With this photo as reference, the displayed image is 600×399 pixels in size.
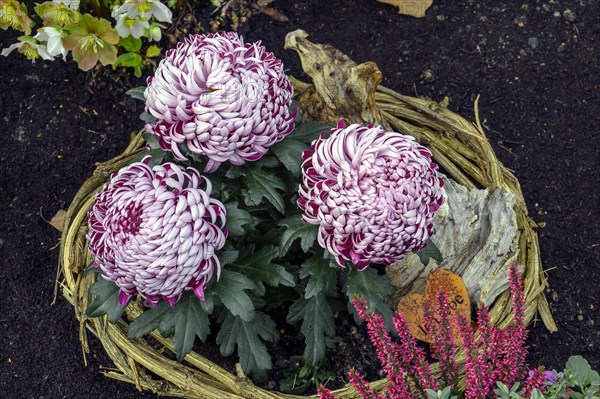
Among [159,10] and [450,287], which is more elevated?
[159,10]

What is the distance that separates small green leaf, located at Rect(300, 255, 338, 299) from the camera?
1.97 m

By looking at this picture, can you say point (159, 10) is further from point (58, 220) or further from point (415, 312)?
point (415, 312)

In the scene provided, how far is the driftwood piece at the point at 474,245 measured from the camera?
2307 mm

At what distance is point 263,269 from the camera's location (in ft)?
6.64

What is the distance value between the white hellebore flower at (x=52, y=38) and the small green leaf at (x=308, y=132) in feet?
2.81

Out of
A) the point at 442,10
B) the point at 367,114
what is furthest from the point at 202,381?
the point at 442,10

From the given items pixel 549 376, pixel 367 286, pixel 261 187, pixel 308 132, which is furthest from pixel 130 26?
pixel 549 376

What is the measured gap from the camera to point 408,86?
9.84 feet

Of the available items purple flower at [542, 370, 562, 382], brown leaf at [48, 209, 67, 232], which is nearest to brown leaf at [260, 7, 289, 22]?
brown leaf at [48, 209, 67, 232]

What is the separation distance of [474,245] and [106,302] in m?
1.04

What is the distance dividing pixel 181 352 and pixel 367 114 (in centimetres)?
86

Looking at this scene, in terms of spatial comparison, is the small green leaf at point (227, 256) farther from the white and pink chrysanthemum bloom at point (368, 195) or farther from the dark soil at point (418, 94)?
the dark soil at point (418, 94)

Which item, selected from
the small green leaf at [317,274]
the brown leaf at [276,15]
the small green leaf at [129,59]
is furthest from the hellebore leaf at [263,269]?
the brown leaf at [276,15]

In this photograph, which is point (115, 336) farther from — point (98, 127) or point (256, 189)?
point (98, 127)
